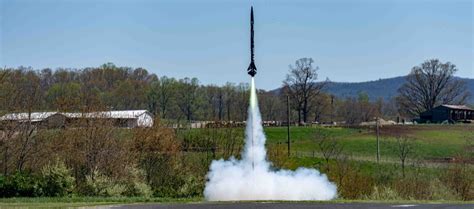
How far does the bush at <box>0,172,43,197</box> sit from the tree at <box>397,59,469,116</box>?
9067 centimetres

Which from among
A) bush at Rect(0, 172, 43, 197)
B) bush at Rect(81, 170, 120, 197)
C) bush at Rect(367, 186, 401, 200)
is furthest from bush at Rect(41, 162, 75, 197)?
bush at Rect(367, 186, 401, 200)

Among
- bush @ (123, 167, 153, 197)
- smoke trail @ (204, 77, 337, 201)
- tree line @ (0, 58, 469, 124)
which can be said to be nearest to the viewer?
smoke trail @ (204, 77, 337, 201)

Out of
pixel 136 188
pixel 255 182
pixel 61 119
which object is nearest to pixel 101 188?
pixel 136 188

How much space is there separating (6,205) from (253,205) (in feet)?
31.5

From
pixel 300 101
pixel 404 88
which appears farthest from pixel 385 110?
pixel 300 101

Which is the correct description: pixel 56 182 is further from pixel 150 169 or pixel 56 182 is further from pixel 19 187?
pixel 150 169

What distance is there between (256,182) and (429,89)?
8909 centimetres

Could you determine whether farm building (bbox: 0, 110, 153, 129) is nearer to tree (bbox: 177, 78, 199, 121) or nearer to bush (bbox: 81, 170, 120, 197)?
bush (bbox: 81, 170, 120, 197)

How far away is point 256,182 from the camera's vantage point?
115ft

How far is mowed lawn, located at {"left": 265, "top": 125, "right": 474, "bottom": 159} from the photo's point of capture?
230 ft

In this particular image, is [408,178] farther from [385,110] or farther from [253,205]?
[385,110]

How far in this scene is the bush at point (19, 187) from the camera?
110ft

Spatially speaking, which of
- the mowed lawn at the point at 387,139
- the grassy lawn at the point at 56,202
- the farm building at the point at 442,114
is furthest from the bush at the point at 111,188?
the farm building at the point at 442,114

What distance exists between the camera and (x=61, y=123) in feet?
151
